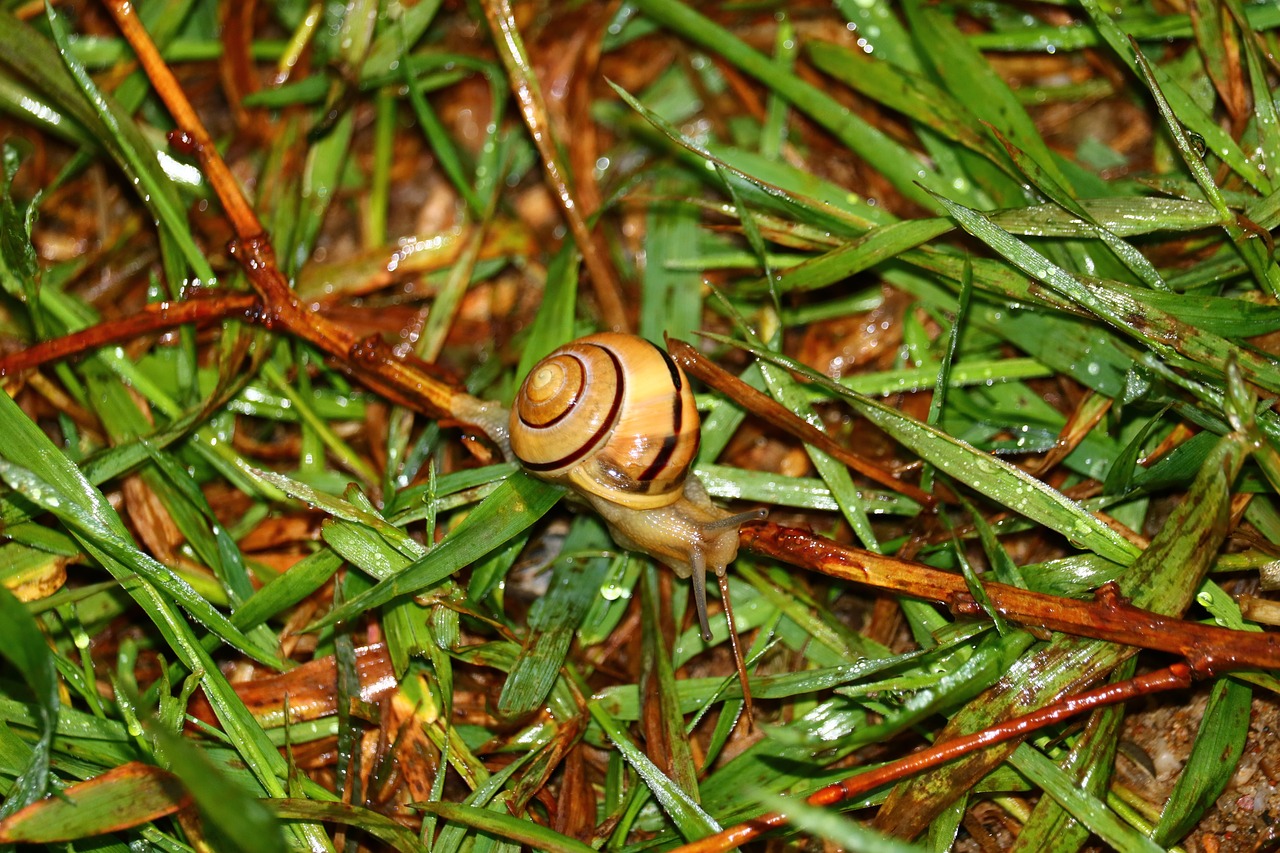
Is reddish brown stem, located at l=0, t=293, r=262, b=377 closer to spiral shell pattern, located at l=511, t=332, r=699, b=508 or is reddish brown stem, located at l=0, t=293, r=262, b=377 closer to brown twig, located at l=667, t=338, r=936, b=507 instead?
spiral shell pattern, located at l=511, t=332, r=699, b=508

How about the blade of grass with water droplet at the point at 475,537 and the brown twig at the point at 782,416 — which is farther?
the brown twig at the point at 782,416

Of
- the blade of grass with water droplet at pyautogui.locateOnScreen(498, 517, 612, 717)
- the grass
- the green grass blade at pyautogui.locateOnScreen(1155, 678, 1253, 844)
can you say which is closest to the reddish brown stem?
the grass

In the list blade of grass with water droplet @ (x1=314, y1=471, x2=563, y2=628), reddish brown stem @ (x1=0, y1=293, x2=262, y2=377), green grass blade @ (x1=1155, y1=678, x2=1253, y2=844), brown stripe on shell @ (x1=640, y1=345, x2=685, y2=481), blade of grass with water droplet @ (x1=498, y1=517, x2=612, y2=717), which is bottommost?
green grass blade @ (x1=1155, y1=678, x2=1253, y2=844)

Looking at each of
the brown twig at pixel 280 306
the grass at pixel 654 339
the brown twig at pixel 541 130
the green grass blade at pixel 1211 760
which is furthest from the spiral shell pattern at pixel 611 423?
the green grass blade at pixel 1211 760

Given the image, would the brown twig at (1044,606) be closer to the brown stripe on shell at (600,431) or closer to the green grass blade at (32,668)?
the brown stripe on shell at (600,431)

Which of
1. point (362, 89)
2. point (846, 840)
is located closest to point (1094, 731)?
point (846, 840)

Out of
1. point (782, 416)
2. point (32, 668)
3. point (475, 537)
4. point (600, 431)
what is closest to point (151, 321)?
point (32, 668)

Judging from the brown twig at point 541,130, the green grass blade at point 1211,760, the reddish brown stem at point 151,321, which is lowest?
the green grass blade at point 1211,760
